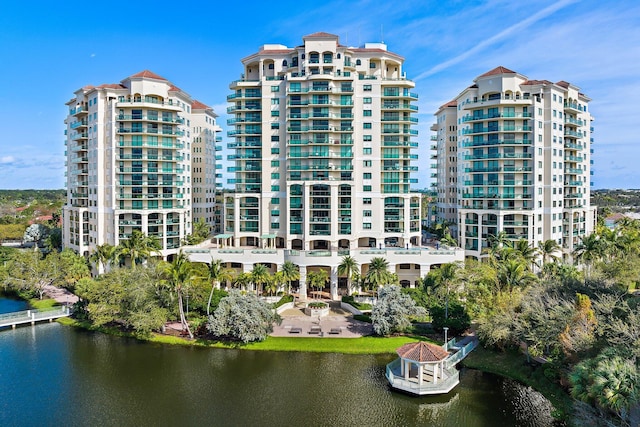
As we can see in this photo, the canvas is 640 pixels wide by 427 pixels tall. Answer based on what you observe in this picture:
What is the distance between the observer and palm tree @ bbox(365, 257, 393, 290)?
56.4m

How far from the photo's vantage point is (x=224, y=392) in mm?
35531

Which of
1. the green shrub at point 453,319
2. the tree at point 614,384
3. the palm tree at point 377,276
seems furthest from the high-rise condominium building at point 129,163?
the tree at point 614,384

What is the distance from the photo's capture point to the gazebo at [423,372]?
3541 centimetres

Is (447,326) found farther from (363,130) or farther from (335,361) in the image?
(363,130)

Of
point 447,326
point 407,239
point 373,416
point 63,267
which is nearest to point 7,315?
point 63,267

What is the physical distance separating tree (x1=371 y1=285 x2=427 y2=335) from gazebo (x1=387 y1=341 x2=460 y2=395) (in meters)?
8.26

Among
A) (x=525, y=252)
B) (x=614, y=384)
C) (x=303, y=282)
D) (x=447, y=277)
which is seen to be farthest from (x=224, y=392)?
(x=525, y=252)

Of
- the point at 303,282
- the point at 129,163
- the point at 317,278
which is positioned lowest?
the point at 303,282

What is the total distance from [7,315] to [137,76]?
38389 millimetres

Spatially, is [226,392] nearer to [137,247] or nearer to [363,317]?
[363,317]

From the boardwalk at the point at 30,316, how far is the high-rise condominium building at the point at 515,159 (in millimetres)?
59588

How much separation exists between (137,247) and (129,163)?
15.3 m

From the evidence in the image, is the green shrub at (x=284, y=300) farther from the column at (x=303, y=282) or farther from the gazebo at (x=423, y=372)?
the gazebo at (x=423, y=372)

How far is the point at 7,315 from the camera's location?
51.3 m
